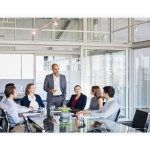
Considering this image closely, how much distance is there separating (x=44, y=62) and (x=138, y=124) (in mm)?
5980

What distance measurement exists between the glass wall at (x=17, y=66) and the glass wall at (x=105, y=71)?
3.28 m

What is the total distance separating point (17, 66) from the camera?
10.3m

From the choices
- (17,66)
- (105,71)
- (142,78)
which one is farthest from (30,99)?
(17,66)

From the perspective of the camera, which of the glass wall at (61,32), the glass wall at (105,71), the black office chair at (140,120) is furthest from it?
the glass wall at (105,71)

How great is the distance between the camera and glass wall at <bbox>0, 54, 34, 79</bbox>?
1005cm

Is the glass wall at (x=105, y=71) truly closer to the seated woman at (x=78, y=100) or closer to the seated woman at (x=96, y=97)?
the seated woman at (x=78, y=100)

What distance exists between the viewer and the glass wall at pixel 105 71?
7.82m

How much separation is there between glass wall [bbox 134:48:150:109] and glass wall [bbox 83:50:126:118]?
1.29 ft

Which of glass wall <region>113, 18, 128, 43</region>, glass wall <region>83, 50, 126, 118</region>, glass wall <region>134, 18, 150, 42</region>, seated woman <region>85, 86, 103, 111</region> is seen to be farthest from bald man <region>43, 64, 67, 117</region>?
glass wall <region>134, 18, 150, 42</region>

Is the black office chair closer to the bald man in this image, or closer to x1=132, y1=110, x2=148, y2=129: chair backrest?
x1=132, y1=110, x2=148, y2=129: chair backrest

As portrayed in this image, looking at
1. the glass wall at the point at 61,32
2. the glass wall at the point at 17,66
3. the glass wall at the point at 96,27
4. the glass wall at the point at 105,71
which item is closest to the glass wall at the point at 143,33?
the glass wall at the point at 105,71

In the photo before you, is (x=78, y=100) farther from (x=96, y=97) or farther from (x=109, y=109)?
(x=109, y=109)

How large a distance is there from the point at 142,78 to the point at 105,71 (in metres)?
1.21

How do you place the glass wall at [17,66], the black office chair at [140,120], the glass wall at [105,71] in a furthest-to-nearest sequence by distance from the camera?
the glass wall at [17,66] < the glass wall at [105,71] < the black office chair at [140,120]
